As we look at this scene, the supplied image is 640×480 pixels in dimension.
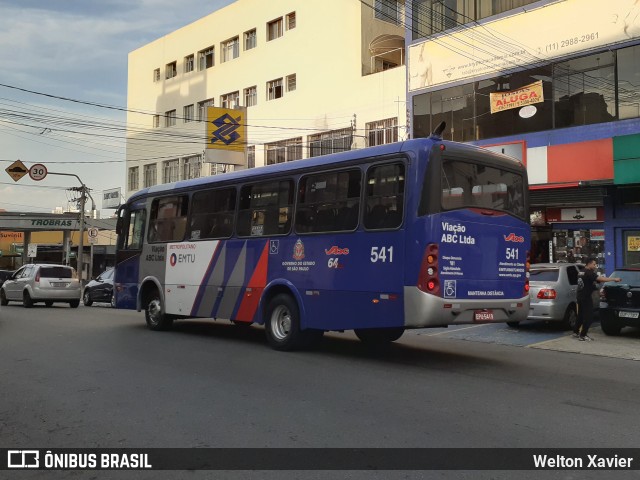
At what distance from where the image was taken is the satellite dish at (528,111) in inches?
746

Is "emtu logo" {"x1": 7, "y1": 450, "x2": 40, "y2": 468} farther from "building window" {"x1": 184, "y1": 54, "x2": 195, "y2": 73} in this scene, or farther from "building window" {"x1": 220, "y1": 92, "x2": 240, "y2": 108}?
"building window" {"x1": 184, "y1": 54, "x2": 195, "y2": 73}

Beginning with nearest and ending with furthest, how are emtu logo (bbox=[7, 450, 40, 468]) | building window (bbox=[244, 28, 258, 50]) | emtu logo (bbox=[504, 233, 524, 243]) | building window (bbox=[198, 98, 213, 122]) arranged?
emtu logo (bbox=[7, 450, 40, 468]) < emtu logo (bbox=[504, 233, 524, 243]) < building window (bbox=[244, 28, 258, 50]) < building window (bbox=[198, 98, 213, 122])

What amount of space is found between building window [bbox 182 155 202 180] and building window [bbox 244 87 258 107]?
5342 mm

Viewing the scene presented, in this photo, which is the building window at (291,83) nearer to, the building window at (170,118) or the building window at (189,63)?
the building window at (189,63)

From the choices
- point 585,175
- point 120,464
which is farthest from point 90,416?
point 585,175

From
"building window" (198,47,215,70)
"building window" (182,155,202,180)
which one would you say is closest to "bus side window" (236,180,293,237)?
"building window" (182,155,202,180)

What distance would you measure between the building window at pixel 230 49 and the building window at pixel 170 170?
763 cm

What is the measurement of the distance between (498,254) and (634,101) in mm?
10434

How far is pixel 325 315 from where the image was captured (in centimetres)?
980

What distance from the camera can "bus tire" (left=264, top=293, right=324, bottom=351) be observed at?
10.3 metres

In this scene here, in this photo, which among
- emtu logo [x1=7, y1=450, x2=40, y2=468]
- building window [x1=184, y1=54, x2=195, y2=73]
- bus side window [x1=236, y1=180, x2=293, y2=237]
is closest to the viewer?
emtu logo [x1=7, y1=450, x2=40, y2=468]

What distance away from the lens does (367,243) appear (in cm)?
922

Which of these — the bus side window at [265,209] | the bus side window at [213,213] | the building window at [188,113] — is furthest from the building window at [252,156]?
the bus side window at [265,209]
